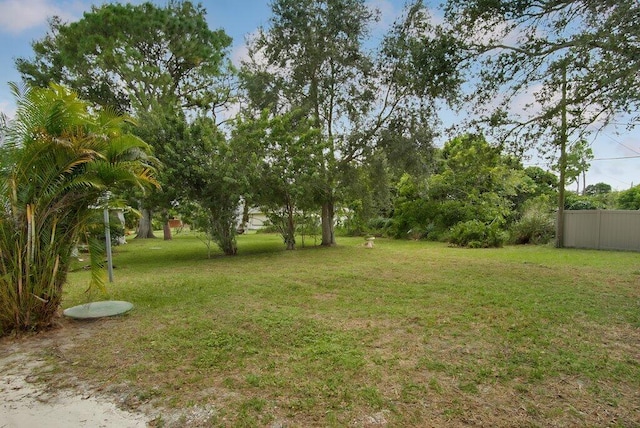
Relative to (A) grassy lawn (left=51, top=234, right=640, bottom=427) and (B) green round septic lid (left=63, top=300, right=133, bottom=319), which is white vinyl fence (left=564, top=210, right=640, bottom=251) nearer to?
(A) grassy lawn (left=51, top=234, right=640, bottom=427)

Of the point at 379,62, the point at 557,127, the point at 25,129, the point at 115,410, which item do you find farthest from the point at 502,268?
the point at 25,129

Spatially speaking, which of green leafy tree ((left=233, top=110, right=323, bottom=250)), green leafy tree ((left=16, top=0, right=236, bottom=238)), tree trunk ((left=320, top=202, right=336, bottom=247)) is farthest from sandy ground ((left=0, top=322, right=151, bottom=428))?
green leafy tree ((left=16, top=0, right=236, bottom=238))

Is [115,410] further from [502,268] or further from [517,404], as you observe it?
[502,268]

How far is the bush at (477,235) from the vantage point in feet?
46.7

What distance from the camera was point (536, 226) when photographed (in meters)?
14.9

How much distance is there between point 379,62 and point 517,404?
11556 mm

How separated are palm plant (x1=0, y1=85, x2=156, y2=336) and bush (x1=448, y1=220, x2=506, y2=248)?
13.0 metres

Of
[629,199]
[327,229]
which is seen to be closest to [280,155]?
[327,229]

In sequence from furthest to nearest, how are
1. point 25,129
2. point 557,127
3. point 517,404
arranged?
point 557,127 < point 25,129 < point 517,404

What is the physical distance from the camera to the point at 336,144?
13109mm

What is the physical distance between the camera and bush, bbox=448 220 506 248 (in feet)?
46.7

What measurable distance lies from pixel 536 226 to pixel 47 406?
16186 mm

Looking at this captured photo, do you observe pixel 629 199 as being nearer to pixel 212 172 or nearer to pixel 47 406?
pixel 212 172

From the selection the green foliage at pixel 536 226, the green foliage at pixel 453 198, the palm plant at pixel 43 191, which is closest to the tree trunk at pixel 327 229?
the green foliage at pixel 453 198
